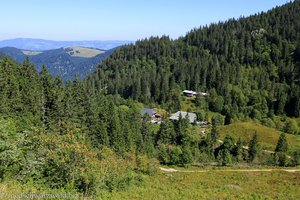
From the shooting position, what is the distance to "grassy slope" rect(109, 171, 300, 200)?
112 ft

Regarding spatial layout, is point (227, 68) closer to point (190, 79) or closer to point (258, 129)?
point (190, 79)

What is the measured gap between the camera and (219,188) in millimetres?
46000

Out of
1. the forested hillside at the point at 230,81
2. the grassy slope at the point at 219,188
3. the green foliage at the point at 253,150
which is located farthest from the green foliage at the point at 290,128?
the grassy slope at the point at 219,188

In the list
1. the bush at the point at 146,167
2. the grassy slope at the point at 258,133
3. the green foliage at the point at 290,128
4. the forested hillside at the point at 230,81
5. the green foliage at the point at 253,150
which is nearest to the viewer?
the bush at the point at 146,167

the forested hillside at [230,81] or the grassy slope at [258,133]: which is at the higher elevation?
the forested hillside at [230,81]

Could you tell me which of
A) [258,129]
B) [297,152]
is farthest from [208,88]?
[297,152]

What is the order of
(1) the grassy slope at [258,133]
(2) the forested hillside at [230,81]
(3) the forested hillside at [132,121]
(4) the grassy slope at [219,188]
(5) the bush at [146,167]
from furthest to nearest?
(2) the forested hillside at [230,81] < (1) the grassy slope at [258,133] < (5) the bush at [146,167] < (4) the grassy slope at [219,188] < (3) the forested hillside at [132,121]

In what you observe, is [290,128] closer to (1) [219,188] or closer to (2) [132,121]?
(2) [132,121]

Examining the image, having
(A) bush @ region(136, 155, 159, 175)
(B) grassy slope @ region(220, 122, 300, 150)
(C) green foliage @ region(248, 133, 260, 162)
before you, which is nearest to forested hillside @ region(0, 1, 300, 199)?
(A) bush @ region(136, 155, 159, 175)

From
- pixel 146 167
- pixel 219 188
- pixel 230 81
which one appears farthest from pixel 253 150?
pixel 230 81

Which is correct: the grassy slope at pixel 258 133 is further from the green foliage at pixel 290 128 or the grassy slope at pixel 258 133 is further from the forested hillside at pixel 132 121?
the green foliage at pixel 290 128

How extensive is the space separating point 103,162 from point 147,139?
59.0 m

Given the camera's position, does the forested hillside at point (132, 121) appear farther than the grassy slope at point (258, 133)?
No

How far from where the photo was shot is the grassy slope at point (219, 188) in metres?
34.2
